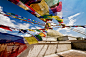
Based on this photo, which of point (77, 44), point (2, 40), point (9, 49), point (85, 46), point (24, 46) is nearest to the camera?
point (2, 40)

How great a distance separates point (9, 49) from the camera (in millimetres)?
1873

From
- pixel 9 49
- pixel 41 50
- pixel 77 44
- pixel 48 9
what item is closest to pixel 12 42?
pixel 9 49

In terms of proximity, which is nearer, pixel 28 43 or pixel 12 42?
pixel 12 42

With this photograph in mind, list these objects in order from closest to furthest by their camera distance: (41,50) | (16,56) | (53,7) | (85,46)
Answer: (16,56), (41,50), (53,7), (85,46)

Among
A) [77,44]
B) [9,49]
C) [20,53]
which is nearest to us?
Answer: [9,49]

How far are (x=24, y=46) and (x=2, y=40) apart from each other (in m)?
1.02

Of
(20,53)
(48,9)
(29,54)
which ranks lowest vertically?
(29,54)

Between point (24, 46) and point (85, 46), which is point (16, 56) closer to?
point (24, 46)

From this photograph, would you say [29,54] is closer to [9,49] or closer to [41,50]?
[41,50]

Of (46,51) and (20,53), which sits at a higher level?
(20,53)

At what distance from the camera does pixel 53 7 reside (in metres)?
4.21

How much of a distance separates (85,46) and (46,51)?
5355 mm

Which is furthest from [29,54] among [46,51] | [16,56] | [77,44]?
[77,44]

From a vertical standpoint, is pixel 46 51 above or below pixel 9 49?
below
